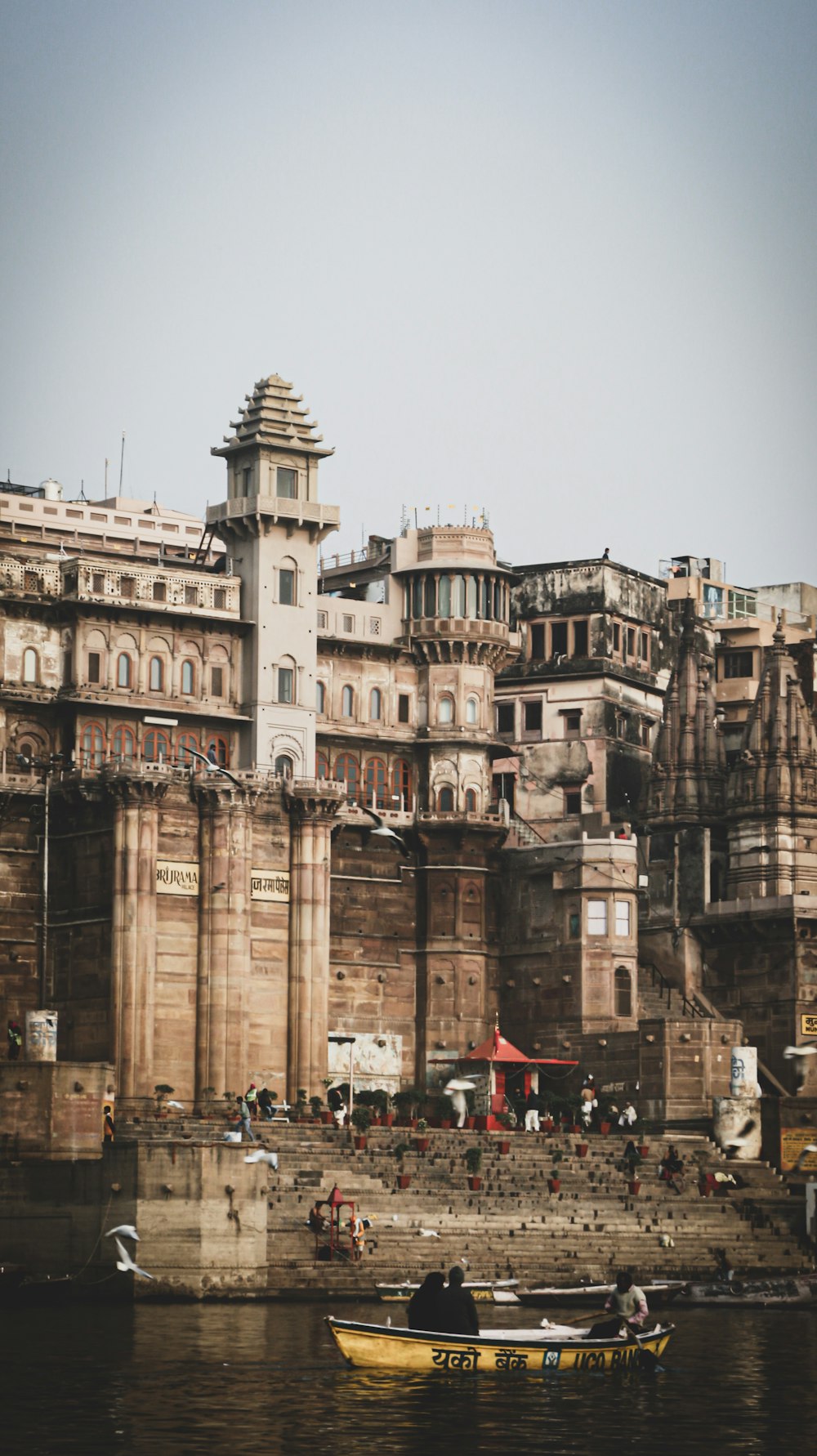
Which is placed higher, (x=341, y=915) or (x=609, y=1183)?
(x=341, y=915)

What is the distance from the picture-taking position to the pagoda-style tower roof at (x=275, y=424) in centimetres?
11281

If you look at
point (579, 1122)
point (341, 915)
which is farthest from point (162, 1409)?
point (341, 915)

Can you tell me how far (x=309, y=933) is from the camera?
105750 millimetres

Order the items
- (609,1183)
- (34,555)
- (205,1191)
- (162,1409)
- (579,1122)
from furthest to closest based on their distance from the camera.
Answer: (34,555), (579,1122), (609,1183), (205,1191), (162,1409)

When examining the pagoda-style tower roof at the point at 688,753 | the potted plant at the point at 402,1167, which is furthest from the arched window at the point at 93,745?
the potted plant at the point at 402,1167

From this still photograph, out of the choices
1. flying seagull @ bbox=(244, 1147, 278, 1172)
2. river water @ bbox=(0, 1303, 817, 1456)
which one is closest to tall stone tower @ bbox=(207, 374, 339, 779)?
flying seagull @ bbox=(244, 1147, 278, 1172)

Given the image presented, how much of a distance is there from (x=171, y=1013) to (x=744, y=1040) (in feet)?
76.1

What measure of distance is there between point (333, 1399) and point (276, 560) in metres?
60.1

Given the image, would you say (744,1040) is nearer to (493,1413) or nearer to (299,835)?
(299,835)

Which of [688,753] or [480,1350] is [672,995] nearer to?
[688,753]

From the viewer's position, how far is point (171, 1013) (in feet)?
335

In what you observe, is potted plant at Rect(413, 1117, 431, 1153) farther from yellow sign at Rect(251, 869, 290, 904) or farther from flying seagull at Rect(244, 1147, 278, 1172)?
yellow sign at Rect(251, 869, 290, 904)

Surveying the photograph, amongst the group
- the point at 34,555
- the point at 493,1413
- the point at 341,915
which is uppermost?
the point at 34,555

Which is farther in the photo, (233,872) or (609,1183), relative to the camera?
(233,872)
